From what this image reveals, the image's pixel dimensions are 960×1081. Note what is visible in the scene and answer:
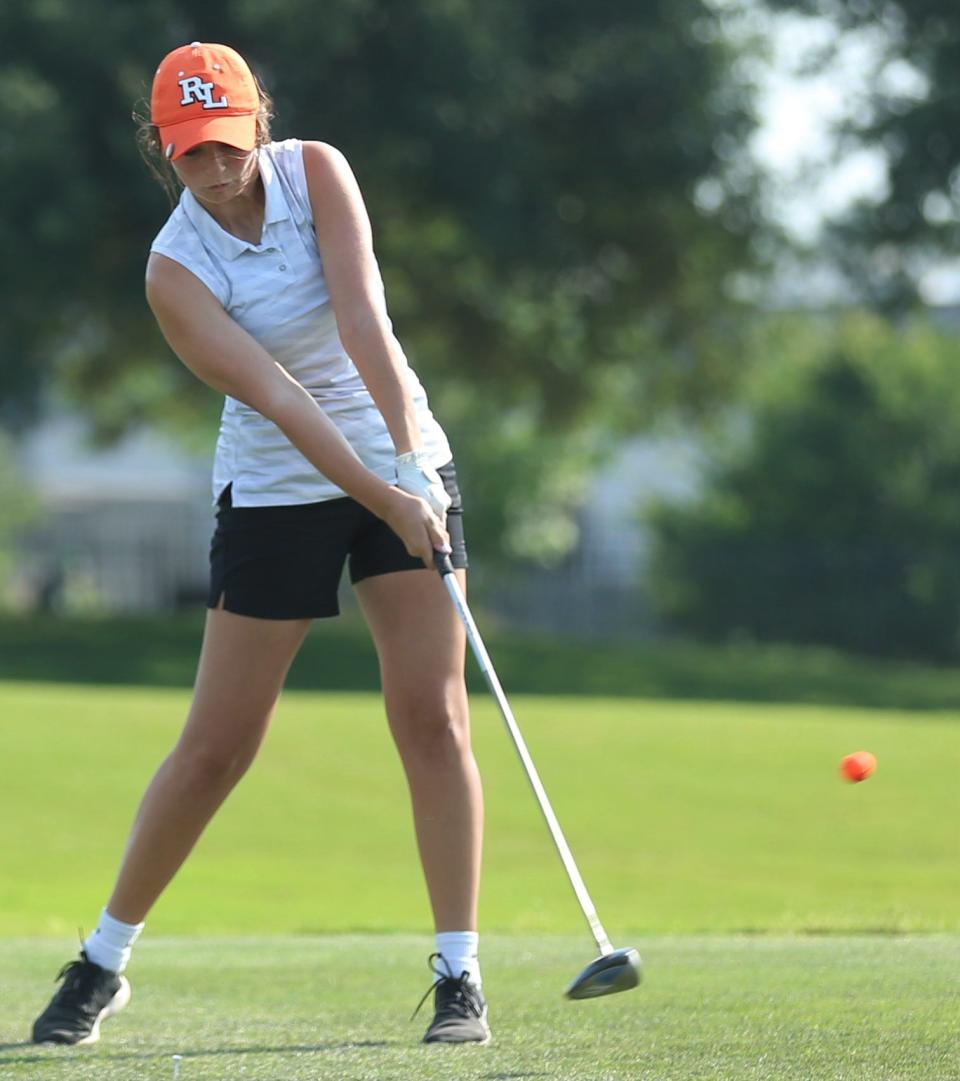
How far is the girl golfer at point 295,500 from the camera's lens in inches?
154

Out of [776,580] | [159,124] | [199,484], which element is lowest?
[159,124]

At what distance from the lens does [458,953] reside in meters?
4.01

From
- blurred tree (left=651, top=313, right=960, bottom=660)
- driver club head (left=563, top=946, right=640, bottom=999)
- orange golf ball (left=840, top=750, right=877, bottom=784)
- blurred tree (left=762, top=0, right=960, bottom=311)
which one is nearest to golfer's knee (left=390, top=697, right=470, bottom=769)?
driver club head (left=563, top=946, right=640, bottom=999)

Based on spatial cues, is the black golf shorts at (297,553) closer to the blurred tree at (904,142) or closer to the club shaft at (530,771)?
the club shaft at (530,771)

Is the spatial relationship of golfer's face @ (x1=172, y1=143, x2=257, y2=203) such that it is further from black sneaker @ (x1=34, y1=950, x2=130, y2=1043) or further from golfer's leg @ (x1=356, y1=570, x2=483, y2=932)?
black sneaker @ (x1=34, y1=950, x2=130, y2=1043)

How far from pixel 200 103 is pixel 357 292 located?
49 centimetres

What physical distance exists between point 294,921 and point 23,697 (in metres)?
7.99

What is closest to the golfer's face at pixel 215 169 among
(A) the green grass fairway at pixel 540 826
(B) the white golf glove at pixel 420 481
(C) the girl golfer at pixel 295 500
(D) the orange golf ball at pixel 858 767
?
(C) the girl golfer at pixel 295 500

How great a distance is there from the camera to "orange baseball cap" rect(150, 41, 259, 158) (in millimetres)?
3803

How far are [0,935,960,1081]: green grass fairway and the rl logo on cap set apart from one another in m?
1.87

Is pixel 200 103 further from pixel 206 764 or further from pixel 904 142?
pixel 904 142

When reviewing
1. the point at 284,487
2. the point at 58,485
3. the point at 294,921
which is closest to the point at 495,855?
the point at 294,921

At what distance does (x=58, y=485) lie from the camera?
65.8m

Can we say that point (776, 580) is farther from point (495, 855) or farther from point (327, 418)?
point (327, 418)
